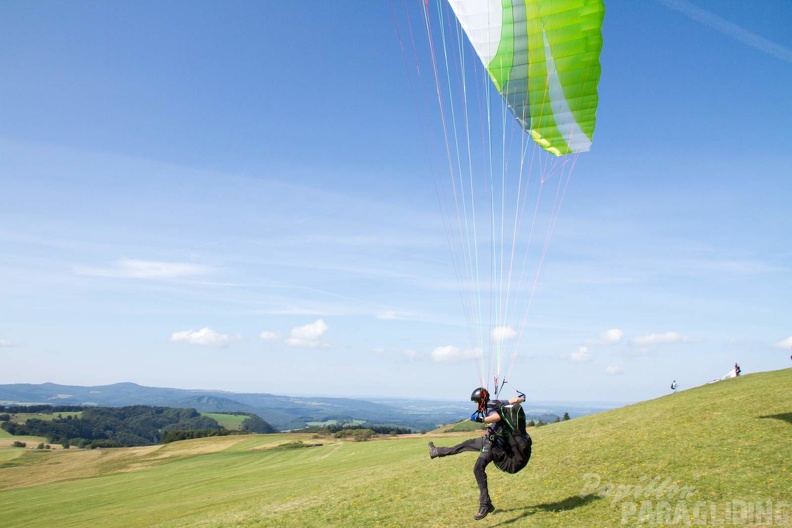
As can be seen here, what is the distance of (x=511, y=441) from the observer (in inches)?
327

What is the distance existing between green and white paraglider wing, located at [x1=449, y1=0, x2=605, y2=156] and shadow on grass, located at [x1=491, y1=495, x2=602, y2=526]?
29.3 ft

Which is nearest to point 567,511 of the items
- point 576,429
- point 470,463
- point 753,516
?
point 753,516

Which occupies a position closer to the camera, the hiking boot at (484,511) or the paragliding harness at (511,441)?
the paragliding harness at (511,441)

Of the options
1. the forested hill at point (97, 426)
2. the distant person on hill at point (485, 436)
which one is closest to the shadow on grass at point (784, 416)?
the distant person on hill at point (485, 436)

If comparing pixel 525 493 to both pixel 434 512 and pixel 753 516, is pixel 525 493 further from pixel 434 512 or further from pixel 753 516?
pixel 753 516

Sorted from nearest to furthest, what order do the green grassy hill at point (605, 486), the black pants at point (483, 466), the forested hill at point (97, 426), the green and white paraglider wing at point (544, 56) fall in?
the green grassy hill at point (605, 486)
the black pants at point (483, 466)
the green and white paraglider wing at point (544, 56)
the forested hill at point (97, 426)

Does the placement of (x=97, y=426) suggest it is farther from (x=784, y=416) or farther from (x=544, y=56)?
(x=784, y=416)

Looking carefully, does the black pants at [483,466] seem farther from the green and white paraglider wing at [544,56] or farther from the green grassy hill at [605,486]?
the green and white paraglider wing at [544,56]

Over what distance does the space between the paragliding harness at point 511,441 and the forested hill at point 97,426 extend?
9734 cm

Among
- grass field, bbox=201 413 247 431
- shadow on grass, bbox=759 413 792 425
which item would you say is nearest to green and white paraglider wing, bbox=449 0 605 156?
shadow on grass, bbox=759 413 792 425

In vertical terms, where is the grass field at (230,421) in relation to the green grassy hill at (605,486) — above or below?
below

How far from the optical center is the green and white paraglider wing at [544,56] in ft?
36.5

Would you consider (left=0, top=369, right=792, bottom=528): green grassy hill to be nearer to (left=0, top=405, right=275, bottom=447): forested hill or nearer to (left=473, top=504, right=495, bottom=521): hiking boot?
(left=473, top=504, right=495, bottom=521): hiking boot

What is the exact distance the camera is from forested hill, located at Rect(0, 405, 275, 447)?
12538 cm
